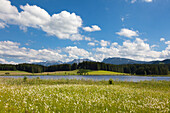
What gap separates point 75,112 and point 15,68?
186m

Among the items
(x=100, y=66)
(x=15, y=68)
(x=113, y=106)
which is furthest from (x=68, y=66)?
(x=113, y=106)

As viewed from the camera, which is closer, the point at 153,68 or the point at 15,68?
the point at 153,68

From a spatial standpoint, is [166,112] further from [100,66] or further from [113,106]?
[100,66]

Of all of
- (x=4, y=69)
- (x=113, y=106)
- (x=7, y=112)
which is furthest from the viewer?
(x=4, y=69)

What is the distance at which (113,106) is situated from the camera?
10.1 m

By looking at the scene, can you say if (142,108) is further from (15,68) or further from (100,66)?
(15,68)

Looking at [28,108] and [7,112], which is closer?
[7,112]

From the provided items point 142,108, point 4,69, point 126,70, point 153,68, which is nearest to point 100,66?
point 126,70

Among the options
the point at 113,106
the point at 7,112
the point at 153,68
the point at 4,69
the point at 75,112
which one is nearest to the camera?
the point at 7,112

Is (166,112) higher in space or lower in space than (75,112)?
lower

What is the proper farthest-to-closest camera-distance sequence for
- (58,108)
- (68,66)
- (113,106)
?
(68,66) → (113,106) → (58,108)

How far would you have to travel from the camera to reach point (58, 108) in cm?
876

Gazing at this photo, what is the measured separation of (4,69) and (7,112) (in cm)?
18465

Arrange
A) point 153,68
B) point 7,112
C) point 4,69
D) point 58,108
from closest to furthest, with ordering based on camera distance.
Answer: point 7,112 → point 58,108 → point 153,68 → point 4,69
